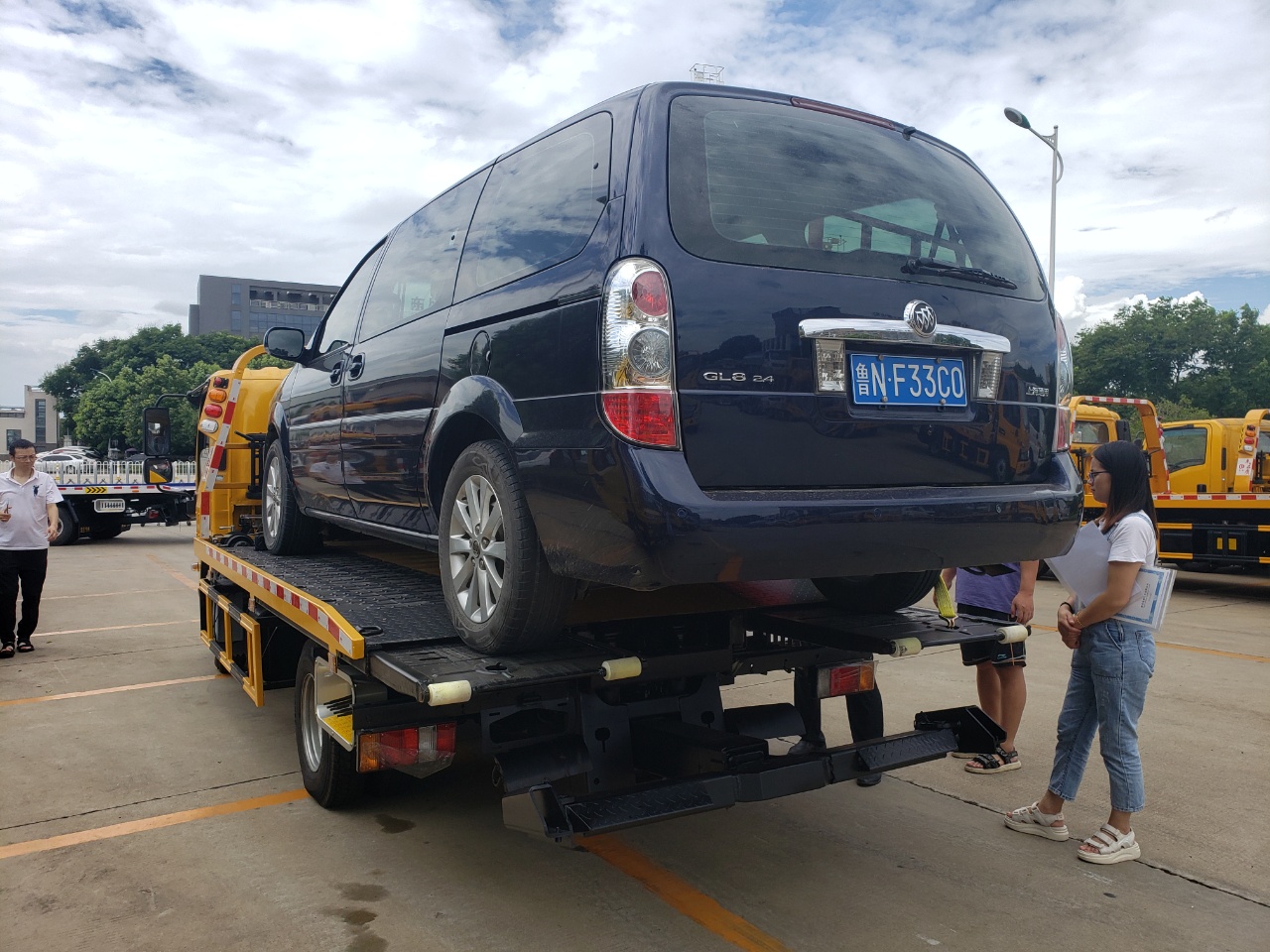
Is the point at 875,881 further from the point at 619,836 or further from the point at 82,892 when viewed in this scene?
the point at 82,892

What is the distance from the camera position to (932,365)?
3.05 m

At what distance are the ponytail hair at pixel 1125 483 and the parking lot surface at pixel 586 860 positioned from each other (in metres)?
1.24

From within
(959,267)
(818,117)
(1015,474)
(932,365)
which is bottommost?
(1015,474)

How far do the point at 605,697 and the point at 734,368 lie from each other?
48.2 inches

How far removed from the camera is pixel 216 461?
7023 millimetres

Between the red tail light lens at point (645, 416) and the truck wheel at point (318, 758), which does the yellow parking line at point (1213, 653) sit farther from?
the red tail light lens at point (645, 416)

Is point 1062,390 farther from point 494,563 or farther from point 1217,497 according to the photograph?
point 1217,497

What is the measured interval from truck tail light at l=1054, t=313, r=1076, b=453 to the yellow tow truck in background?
327 inches

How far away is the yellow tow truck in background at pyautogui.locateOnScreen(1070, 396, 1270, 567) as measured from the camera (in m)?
11.4

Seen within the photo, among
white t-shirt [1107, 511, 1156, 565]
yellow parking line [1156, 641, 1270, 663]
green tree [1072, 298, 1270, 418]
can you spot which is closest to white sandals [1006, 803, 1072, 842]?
white t-shirt [1107, 511, 1156, 565]

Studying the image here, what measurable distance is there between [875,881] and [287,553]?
3.77 meters

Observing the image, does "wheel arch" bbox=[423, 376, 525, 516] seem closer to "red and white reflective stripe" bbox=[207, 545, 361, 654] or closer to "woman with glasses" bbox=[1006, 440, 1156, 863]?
"red and white reflective stripe" bbox=[207, 545, 361, 654]

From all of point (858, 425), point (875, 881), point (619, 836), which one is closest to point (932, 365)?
point (858, 425)

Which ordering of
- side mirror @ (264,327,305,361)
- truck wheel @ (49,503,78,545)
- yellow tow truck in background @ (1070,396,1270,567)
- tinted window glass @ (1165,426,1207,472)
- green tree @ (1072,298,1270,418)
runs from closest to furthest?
side mirror @ (264,327,305,361)
yellow tow truck in background @ (1070,396,1270,567)
tinted window glass @ (1165,426,1207,472)
truck wheel @ (49,503,78,545)
green tree @ (1072,298,1270,418)
